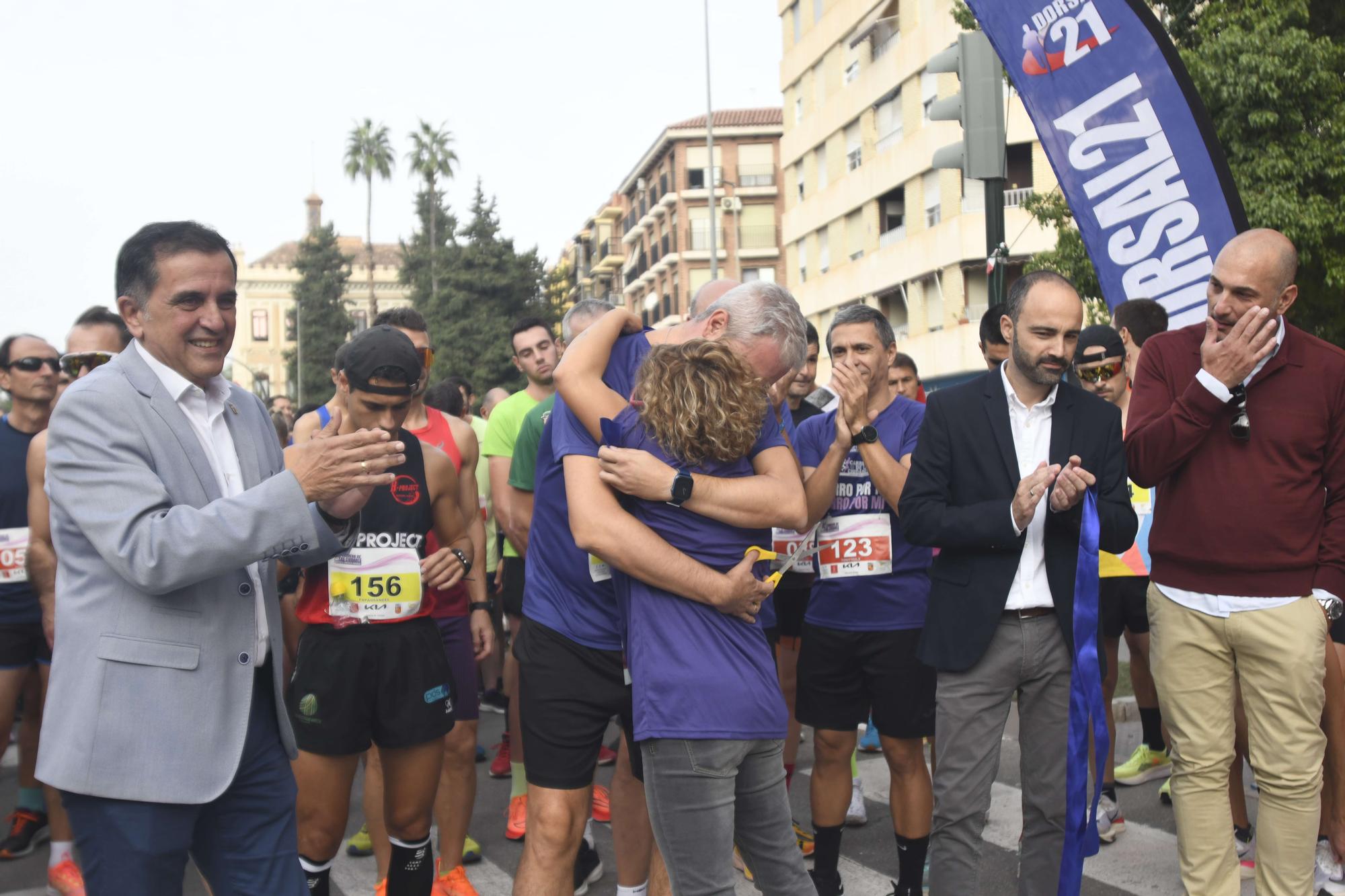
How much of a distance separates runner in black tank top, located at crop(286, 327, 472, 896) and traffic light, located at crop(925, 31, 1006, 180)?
16.9 feet

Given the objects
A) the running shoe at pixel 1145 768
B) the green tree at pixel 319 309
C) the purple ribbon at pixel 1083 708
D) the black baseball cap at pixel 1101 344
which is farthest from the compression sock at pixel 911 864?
the green tree at pixel 319 309

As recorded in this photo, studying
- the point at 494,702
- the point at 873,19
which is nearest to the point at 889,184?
the point at 873,19

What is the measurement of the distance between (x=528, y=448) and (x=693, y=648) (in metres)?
2.63

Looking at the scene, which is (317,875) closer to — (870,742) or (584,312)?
(584,312)

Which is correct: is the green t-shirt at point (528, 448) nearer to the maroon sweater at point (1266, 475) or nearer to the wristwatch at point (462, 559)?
the wristwatch at point (462, 559)

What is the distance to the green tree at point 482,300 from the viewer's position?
176 feet

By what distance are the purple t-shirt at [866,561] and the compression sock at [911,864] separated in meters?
0.82

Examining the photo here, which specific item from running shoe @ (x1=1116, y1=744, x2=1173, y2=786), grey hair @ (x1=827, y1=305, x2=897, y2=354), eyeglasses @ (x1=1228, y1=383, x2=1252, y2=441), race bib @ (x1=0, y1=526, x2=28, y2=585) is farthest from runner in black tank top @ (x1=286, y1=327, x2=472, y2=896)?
running shoe @ (x1=1116, y1=744, x2=1173, y2=786)

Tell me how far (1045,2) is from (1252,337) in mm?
4179

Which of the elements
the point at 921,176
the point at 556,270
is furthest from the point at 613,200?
the point at 921,176

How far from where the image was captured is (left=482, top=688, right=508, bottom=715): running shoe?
932cm

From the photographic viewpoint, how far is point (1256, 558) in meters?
4.15

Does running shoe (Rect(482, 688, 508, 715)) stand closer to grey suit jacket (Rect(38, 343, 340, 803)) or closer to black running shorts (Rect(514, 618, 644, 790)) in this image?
black running shorts (Rect(514, 618, 644, 790))

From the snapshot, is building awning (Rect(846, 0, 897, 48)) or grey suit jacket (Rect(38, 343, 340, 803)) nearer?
grey suit jacket (Rect(38, 343, 340, 803))
